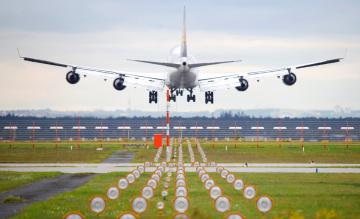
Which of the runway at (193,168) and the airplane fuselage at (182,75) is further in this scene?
the runway at (193,168)

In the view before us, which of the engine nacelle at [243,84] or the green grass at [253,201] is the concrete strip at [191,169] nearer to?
the green grass at [253,201]

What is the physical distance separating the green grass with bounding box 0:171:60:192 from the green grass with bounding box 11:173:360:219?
6526 mm

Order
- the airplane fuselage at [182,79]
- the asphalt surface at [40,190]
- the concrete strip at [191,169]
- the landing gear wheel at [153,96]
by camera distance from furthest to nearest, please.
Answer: the landing gear wheel at [153,96] < the concrete strip at [191,169] < the airplane fuselage at [182,79] < the asphalt surface at [40,190]

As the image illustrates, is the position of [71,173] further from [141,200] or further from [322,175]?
[141,200]

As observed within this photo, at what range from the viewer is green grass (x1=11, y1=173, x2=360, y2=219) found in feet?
154

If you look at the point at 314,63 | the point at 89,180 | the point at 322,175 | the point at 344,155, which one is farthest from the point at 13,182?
the point at 344,155

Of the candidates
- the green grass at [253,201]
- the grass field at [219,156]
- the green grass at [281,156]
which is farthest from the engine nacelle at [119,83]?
the green grass at [281,156]

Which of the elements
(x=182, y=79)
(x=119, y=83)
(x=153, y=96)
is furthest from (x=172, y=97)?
(x=119, y=83)

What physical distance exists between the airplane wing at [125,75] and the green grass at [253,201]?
15.8 m

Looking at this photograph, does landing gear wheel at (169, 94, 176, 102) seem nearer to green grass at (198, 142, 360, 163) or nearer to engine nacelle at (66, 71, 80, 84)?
engine nacelle at (66, 71, 80, 84)

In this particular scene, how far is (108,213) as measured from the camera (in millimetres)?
46969

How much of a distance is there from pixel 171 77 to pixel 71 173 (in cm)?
1661

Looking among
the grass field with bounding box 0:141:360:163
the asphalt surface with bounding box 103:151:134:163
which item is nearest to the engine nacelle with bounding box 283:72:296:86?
the grass field with bounding box 0:141:360:163

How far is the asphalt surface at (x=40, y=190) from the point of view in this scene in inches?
2038
